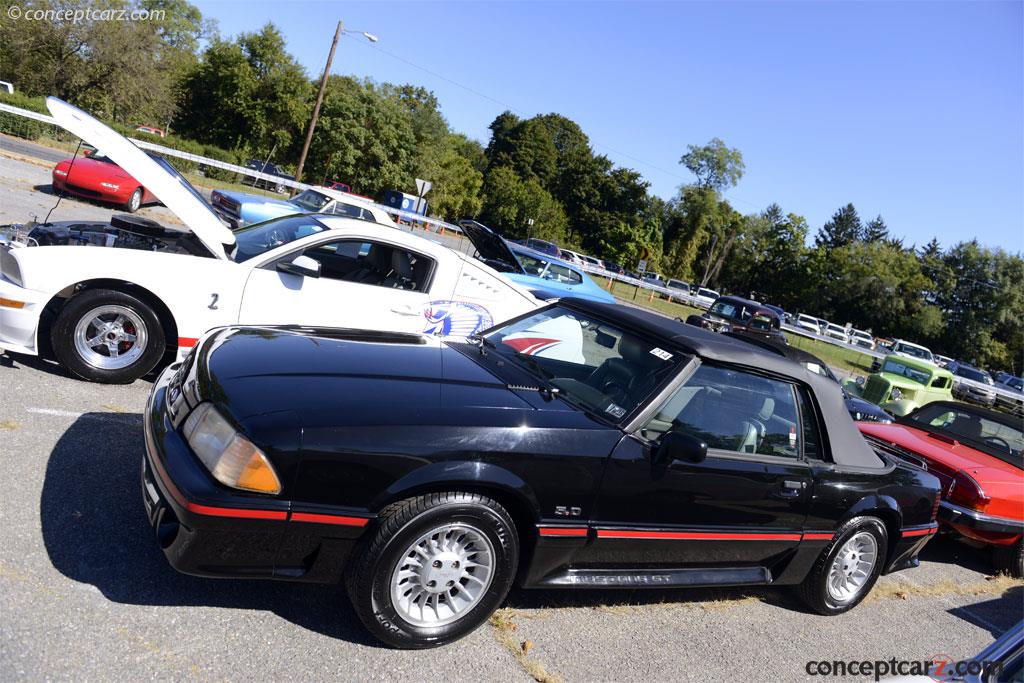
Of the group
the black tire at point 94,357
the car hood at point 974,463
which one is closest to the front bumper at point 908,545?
the car hood at point 974,463

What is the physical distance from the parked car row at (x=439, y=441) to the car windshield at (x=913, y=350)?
138 ft

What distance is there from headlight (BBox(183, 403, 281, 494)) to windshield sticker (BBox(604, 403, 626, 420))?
1.62 metres

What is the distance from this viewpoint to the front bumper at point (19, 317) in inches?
195

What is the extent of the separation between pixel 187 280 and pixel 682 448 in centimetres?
389

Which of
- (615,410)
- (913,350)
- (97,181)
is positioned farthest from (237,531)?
(913,350)

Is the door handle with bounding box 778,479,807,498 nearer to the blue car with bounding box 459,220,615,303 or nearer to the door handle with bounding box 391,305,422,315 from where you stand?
the door handle with bounding box 391,305,422,315

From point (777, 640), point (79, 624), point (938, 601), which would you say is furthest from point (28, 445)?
point (938, 601)

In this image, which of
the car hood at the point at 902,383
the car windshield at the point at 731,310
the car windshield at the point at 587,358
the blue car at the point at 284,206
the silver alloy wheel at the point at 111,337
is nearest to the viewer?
the car windshield at the point at 587,358

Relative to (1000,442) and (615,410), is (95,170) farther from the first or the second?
(1000,442)

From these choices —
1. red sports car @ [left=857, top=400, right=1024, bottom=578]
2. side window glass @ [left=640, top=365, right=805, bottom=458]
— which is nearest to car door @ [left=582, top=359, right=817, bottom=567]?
side window glass @ [left=640, top=365, right=805, bottom=458]

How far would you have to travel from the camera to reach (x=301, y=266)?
559 centimetres

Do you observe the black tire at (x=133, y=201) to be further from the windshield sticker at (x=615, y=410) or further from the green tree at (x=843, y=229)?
the green tree at (x=843, y=229)

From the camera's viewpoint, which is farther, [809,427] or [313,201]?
[313,201]

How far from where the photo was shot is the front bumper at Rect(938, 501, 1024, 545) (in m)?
6.00
